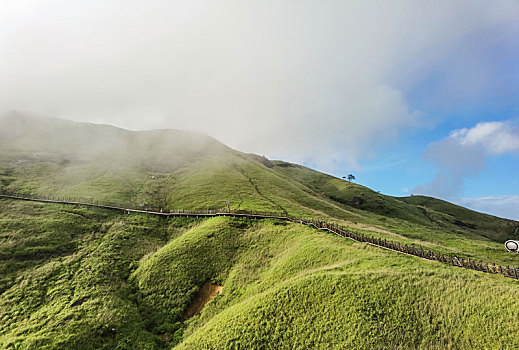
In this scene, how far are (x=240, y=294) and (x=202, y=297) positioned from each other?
5.03m

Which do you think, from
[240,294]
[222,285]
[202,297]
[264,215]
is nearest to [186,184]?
[264,215]

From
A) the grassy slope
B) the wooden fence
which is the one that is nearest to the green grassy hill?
the grassy slope

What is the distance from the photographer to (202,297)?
3025 centimetres

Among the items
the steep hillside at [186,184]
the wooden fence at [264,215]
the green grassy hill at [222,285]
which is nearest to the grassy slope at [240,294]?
the green grassy hill at [222,285]

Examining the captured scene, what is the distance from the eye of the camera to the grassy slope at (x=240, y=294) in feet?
65.7

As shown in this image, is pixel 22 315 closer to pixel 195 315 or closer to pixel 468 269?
pixel 195 315

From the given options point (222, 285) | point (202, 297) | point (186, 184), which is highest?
point (186, 184)

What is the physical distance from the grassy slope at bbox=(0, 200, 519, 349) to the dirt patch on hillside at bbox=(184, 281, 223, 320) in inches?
27.3

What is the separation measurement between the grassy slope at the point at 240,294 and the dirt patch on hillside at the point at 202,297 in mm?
693

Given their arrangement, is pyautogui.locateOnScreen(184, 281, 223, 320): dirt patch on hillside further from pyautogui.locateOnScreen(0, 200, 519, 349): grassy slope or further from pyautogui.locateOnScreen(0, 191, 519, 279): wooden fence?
pyautogui.locateOnScreen(0, 191, 519, 279): wooden fence

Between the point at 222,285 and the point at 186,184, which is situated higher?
the point at 186,184

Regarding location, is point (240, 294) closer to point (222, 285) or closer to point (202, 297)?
point (222, 285)

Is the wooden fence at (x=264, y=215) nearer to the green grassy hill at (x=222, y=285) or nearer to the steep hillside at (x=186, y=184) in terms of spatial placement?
the green grassy hill at (x=222, y=285)

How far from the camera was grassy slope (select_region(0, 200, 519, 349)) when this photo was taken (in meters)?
20.0
